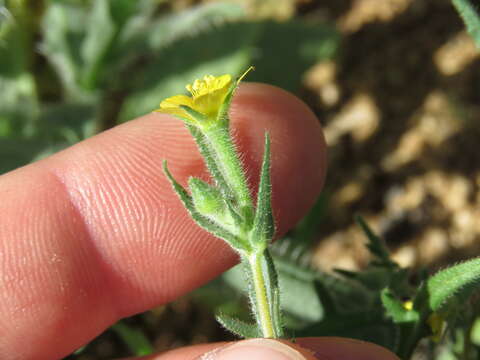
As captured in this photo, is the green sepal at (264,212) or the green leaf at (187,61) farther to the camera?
the green leaf at (187,61)

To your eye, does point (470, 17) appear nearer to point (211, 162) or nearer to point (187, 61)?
point (211, 162)

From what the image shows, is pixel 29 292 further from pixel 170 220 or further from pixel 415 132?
pixel 415 132

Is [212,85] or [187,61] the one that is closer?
[212,85]

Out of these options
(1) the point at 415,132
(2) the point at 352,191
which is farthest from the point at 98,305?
(1) the point at 415,132

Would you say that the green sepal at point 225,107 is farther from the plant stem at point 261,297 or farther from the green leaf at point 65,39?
the green leaf at point 65,39

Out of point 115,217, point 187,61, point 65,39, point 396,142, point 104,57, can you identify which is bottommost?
point 396,142

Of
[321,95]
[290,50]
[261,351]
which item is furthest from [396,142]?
[261,351]

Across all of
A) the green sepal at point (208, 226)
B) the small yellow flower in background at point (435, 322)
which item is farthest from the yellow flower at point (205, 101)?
the small yellow flower in background at point (435, 322)

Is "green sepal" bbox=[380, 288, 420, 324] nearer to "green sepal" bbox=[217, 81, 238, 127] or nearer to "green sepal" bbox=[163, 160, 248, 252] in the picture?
"green sepal" bbox=[163, 160, 248, 252]
